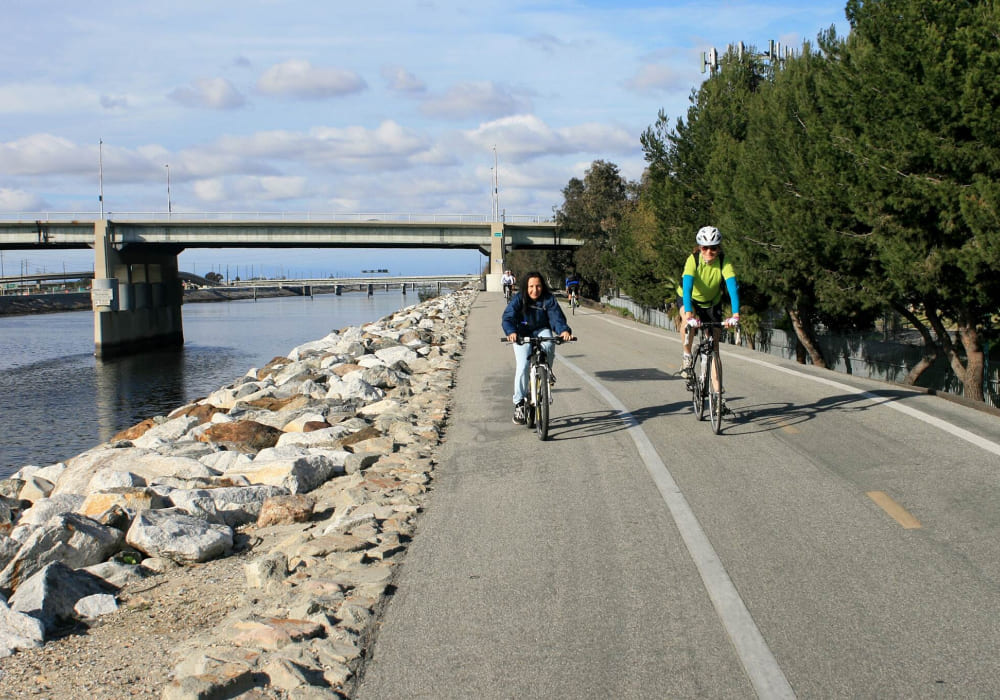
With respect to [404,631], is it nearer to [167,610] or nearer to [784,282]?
[167,610]

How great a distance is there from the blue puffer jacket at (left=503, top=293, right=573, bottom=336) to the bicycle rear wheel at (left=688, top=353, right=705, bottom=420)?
1498 millimetres

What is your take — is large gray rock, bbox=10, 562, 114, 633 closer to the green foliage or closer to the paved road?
the paved road

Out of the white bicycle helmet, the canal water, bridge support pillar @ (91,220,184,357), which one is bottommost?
the canal water

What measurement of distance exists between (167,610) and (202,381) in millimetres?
45939

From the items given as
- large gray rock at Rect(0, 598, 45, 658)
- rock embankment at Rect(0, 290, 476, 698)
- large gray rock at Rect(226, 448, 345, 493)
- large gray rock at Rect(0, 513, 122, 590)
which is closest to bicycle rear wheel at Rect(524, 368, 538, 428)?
rock embankment at Rect(0, 290, 476, 698)

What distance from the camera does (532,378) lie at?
1051cm

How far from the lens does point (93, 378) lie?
2163 inches

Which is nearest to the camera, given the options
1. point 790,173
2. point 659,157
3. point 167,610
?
point 167,610

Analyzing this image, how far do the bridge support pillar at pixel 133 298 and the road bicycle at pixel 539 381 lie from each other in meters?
67.4

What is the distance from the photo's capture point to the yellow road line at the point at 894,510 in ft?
21.7

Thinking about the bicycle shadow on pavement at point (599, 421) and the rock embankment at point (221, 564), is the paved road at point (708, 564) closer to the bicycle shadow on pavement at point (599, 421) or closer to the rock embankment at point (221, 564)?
the bicycle shadow on pavement at point (599, 421)

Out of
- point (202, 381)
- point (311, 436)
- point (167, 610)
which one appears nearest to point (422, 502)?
point (167, 610)

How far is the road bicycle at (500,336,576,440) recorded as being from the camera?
10211 mm

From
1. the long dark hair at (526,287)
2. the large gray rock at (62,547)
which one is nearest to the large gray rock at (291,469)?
the large gray rock at (62,547)
